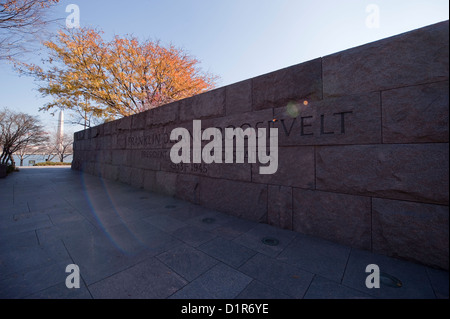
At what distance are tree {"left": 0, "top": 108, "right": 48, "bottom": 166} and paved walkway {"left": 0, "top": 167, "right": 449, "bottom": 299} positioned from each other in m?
13.0

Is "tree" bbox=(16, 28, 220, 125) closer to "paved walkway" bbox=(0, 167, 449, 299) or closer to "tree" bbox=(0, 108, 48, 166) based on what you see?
"tree" bbox=(0, 108, 48, 166)

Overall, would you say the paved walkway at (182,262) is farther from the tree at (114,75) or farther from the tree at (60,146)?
the tree at (60,146)

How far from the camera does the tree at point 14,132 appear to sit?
12.2m

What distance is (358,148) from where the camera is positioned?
9.24 feet

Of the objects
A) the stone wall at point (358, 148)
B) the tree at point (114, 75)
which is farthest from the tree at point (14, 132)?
the stone wall at point (358, 148)

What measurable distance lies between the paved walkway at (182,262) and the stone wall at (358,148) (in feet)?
1.21

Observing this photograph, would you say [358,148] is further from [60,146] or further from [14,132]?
[60,146]

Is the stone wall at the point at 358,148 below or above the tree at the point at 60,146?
below

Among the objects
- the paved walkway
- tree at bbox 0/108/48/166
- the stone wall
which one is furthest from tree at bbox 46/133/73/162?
the stone wall

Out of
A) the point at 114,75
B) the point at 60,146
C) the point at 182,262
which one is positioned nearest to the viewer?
the point at 182,262

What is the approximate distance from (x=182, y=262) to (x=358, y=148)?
305 cm

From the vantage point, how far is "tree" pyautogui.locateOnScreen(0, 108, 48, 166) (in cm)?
1225

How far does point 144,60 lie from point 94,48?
308 cm

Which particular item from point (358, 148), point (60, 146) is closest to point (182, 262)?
point (358, 148)
